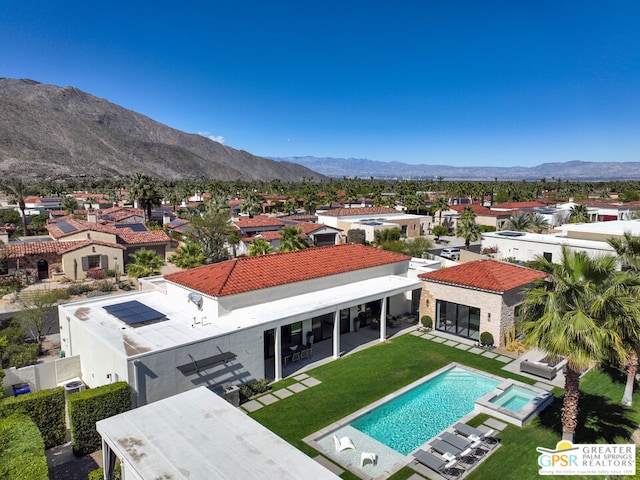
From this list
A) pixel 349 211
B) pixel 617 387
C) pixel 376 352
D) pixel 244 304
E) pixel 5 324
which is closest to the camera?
pixel 617 387

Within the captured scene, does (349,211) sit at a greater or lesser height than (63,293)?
greater

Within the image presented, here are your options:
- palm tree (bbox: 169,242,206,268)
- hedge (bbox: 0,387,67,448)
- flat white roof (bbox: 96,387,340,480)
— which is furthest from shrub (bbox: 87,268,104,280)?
flat white roof (bbox: 96,387,340,480)

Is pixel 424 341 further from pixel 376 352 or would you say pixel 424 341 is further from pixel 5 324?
pixel 5 324

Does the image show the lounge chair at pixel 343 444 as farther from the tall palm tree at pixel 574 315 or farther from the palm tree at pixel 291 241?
the palm tree at pixel 291 241

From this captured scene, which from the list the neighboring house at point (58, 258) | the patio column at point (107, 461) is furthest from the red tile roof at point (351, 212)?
the patio column at point (107, 461)

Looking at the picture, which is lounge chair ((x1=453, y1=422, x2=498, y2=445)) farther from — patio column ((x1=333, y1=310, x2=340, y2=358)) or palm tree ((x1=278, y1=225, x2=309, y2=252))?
palm tree ((x1=278, y1=225, x2=309, y2=252))

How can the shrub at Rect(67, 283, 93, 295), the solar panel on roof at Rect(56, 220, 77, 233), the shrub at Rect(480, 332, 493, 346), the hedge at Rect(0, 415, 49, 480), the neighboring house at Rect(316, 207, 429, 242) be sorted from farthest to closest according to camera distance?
the neighboring house at Rect(316, 207, 429, 242) → the solar panel on roof at Rect(56, 220, 77, 233) → the shrub at Rect(67, 283, 93, 295) → the shrub at Rect(480, 332, 493, 346) → the hedge at Rect(0, 415, 49, 480)

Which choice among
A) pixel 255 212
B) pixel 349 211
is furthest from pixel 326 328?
pixel 255 212
